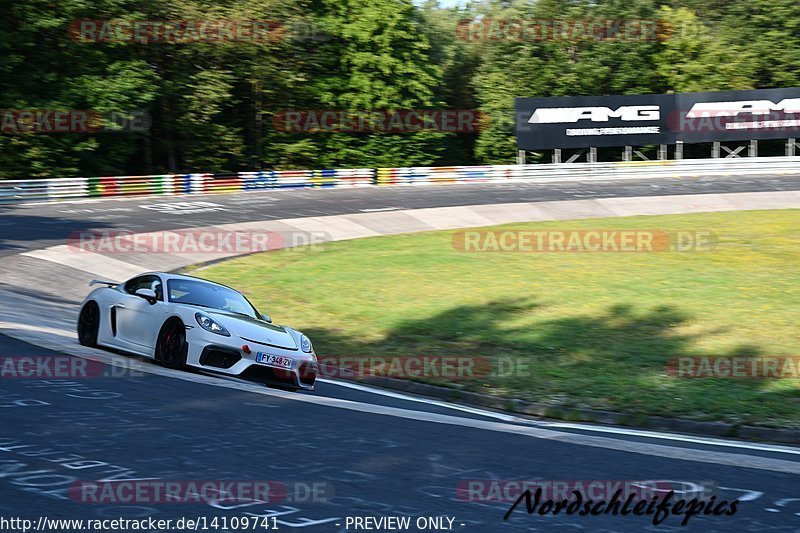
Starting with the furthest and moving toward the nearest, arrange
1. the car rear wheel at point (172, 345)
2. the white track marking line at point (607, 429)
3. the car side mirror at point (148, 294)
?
the car side mirror at point (148, 294) < the car rear wheel at point (172, 345) < the white track marking line at point (607, 429)

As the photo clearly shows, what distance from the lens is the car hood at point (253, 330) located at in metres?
10.6

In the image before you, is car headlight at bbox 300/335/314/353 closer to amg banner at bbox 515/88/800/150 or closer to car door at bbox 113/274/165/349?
car door at bbox 113/274/165/349

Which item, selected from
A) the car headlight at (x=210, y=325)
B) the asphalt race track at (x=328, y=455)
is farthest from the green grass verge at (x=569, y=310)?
the car headlight at (x=210, y=325)

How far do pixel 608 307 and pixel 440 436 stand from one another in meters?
10.7

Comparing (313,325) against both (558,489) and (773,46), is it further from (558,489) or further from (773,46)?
(773,46)

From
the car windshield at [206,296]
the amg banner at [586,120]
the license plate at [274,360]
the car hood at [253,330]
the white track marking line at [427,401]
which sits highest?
the amg banner at [586,120]

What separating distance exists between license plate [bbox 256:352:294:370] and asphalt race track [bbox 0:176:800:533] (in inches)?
14.2

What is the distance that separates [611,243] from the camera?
2752 centimetres

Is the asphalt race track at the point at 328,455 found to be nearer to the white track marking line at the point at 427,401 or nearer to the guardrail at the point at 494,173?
the white track marking line at the point at 427,401

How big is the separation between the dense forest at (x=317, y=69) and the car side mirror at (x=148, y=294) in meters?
34.0

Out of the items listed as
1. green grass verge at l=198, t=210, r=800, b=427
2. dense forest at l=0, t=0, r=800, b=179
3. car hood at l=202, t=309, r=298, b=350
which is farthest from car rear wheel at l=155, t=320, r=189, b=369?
dense forest at l=0, t=0, r=800, b=179

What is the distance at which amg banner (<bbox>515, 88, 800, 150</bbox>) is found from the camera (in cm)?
5050

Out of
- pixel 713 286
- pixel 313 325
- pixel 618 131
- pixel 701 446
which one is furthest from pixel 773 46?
pixel 701 446

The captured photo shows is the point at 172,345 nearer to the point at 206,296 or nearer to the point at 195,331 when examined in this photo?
the point at 195,331
